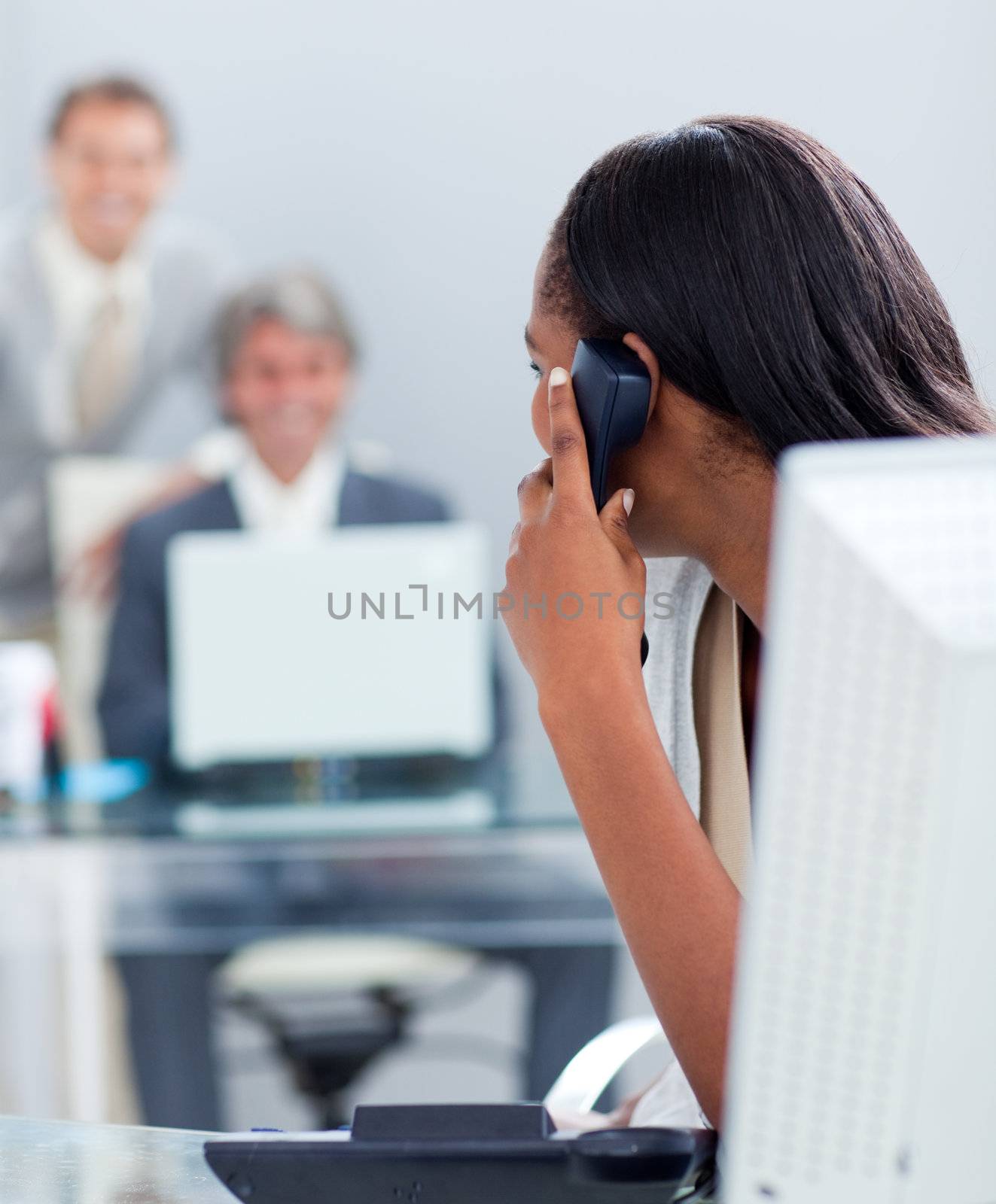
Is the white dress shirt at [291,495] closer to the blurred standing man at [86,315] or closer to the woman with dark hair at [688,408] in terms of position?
the blurred standing man at [86,315]

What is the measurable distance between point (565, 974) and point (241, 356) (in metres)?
1.30

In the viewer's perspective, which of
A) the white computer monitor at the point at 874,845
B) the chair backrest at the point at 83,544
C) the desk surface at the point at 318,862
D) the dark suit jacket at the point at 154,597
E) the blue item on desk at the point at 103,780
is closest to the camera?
the white computer monitor at the point at 874,845

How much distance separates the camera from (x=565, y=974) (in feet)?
6.39

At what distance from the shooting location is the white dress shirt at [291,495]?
7.98 feet

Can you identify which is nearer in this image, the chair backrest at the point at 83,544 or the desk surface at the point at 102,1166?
the desk surface at the point at 102,1166

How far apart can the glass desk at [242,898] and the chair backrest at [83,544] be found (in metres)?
0.80

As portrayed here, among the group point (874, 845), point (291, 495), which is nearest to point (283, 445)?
point (291, 495)

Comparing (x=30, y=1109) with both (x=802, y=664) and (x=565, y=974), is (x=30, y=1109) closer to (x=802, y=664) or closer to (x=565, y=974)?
(x=565, y=974)

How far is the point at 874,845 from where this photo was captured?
417 millimetres

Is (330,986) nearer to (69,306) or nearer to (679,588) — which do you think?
(679,588)

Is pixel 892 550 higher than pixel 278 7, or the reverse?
pixel 278 7

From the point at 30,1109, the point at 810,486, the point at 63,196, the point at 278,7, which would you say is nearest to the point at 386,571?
the point at 30,1109

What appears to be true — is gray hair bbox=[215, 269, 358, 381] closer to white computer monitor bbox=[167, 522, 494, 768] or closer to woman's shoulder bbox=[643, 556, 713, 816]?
white computer monitor bbox=[167, 522, 494, 768]

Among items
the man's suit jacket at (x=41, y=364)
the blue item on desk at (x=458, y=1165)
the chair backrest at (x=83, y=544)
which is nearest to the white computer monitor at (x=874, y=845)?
the blue item on desk at (x=458, y=1165)
